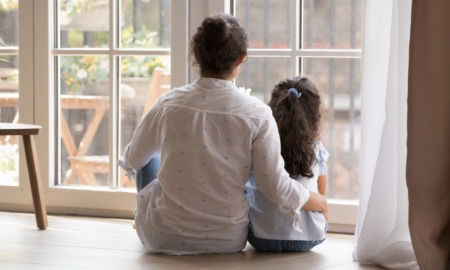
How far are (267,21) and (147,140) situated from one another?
684mm

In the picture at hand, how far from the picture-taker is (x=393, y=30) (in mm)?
2639

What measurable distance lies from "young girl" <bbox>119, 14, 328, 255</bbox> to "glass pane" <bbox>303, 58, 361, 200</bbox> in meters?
0.41

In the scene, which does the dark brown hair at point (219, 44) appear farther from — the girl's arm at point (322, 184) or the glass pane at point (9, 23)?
the glass pane at point (9, 23)

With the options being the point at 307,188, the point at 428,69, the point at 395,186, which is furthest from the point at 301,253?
the point at 428,69

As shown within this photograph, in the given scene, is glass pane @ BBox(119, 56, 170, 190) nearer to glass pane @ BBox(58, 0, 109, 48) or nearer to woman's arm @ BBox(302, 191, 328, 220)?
glass pane @ BBox(58, 0, 109, 48)

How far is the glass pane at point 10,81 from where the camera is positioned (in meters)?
3.65

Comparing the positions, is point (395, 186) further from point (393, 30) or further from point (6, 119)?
point (6, 119)

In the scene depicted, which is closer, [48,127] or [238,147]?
[238,147]

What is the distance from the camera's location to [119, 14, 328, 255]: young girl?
2.74 meters

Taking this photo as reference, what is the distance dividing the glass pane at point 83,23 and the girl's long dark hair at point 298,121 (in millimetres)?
836

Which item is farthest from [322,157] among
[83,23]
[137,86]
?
[83,23]

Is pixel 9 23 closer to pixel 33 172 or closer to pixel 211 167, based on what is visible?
pixel 33 172

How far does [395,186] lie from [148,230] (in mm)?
719

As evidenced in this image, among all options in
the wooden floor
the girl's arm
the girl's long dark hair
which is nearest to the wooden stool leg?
the wooden floor
